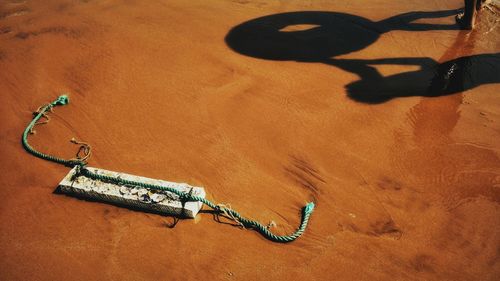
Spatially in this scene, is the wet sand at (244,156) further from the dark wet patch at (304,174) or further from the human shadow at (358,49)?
the human shadow at (358,49)

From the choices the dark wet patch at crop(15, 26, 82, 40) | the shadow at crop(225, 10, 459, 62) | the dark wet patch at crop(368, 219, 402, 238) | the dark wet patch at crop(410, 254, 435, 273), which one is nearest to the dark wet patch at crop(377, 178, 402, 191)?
the dark wet patch at crop(368, 219, 402, 238)

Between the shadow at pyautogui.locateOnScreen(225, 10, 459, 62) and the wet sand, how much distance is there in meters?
0.19

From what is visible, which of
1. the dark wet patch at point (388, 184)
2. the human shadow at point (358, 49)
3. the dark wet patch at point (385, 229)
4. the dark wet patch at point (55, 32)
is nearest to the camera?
the dark wet patch at point (385, 229)

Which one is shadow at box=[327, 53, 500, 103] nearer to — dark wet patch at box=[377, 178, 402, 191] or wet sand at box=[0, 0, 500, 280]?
wet sand at box=[0, 0, 500, 280]

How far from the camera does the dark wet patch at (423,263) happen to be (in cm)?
309

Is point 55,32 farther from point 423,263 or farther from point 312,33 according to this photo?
point 423,263

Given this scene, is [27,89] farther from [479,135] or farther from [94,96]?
[479,135]

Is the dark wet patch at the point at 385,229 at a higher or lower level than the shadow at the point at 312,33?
lower

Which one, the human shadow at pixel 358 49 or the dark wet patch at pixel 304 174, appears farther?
the human shadow at pixel 358 49

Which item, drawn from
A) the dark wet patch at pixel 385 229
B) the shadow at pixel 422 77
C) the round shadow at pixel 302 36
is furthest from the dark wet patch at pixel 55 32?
the dark wet patch at pixel 385 229

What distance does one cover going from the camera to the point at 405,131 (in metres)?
4.41

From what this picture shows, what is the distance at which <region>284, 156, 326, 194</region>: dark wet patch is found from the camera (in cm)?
379

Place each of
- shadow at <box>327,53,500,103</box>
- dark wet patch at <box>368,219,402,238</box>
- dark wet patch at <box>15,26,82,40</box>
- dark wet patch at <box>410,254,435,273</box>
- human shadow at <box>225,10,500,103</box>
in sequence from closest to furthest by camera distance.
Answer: dark wet patch at <box>410,254,435,273</box> < dark wet patch at <box>368,219,402,238</box> < shadow at <box>327,53,500,103</box> < human shadow at <box>225,10,500,103</box> < dark wet patch at <box>15,26,82,40</box>

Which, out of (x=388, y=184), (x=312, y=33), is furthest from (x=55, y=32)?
(x=388, y=184)
